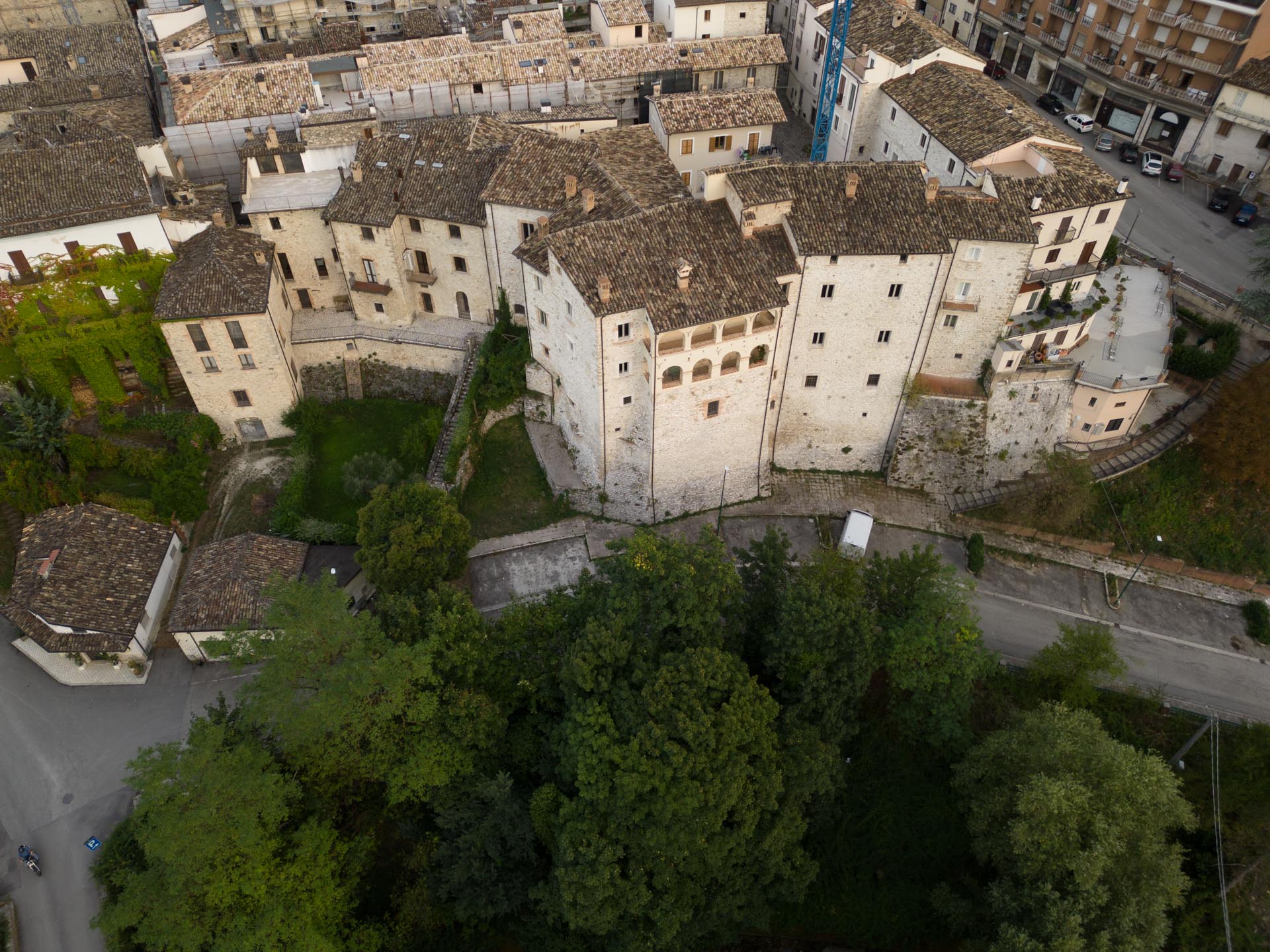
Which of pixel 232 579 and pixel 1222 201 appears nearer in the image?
pixel 232 579

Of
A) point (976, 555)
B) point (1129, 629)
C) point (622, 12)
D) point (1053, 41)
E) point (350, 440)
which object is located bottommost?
point (1129, 629)

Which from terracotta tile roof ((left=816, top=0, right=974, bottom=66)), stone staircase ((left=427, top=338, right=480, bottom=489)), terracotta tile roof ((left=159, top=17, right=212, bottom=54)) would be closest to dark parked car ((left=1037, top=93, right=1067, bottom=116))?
terracotta tile roof ((left=816, top=0, right=974, bottom=66))

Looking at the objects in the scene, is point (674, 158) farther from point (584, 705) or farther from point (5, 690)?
point (5, 690)

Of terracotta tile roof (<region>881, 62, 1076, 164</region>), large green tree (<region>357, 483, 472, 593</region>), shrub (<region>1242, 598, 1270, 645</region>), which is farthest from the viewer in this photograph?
terracotta tile roof (<region>881, 62, 1076, 164</region>)

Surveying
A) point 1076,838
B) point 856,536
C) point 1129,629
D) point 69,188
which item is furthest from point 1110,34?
point 69,188

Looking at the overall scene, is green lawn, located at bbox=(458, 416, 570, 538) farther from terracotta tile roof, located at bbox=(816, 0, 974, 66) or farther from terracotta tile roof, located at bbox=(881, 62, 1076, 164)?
terracotta tile roof, located at bbox=(816, 0, 974, 66)

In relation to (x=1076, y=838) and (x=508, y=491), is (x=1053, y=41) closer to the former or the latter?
(x=508, y=491)

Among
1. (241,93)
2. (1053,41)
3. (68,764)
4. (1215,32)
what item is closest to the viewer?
(68,764)
